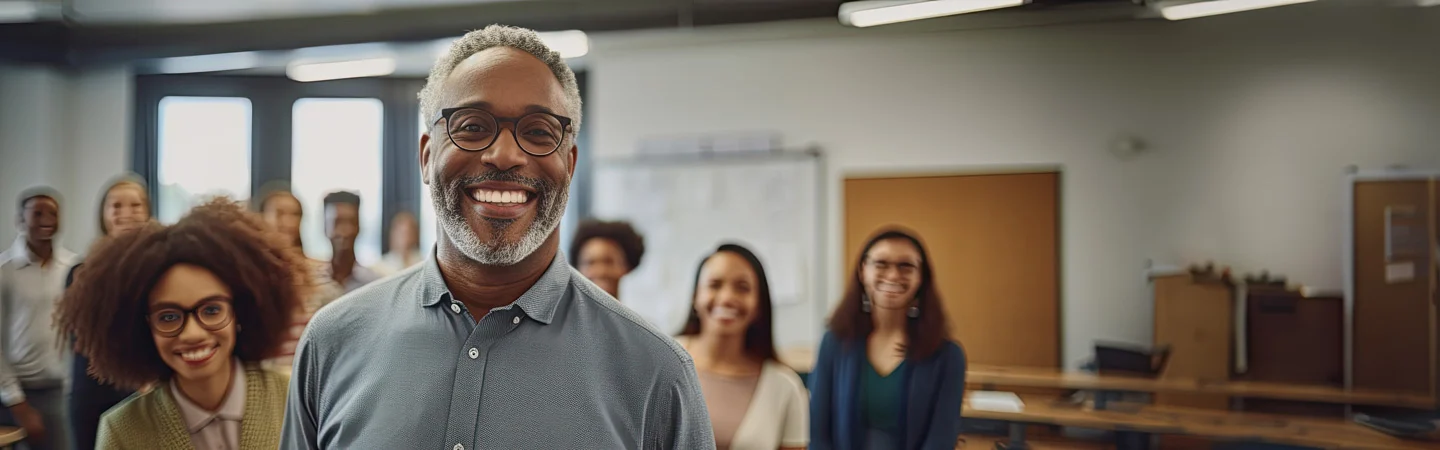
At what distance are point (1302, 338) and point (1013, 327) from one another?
32.0 inches

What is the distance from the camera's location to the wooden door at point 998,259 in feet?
8.66

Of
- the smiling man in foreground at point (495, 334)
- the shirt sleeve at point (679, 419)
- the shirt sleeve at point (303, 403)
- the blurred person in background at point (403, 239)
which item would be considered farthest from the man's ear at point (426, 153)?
the blurred person in background at point (403, 239)

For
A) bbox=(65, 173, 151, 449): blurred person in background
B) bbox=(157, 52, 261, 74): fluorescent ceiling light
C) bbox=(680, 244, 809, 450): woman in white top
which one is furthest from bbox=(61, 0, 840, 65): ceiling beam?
bbox=(680, 244, 809, 450): woman in white top

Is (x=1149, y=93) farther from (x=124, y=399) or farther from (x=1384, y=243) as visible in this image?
(x=124, y=399)

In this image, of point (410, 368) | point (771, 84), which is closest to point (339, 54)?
point (771, 84)

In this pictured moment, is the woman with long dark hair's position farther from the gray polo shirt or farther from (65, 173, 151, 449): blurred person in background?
(65, 173, 151, 449): blurred person in background

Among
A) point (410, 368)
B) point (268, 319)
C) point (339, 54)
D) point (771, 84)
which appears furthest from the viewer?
point (771, 84)

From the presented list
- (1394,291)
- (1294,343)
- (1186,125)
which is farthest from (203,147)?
(1394,291)

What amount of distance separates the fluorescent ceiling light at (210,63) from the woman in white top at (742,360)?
1658 mm

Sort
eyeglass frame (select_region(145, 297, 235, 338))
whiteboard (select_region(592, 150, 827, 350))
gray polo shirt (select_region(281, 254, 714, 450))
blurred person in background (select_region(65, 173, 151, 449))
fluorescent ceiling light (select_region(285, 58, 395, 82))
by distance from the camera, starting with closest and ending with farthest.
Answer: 1. gray polo shirt (select_region(281, 254, 714, 450))
2. eyeglass frame (select_region(145, 297, 235, 338))
3. blurred person in background (select_region(65, 173, 151, 449))
4. fluorescent ceiling light (select_region(285, 58, 395, 82))
5. whiteboard (select_region(592, 150, 827, 350))

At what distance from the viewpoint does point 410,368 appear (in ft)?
5.25

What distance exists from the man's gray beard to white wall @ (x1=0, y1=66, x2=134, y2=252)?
166 cm

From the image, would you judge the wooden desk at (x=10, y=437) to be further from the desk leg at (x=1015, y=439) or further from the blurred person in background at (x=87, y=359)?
the desk leg at (x=1015, y=439)

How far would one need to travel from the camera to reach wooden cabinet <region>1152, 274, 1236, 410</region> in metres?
2.61
